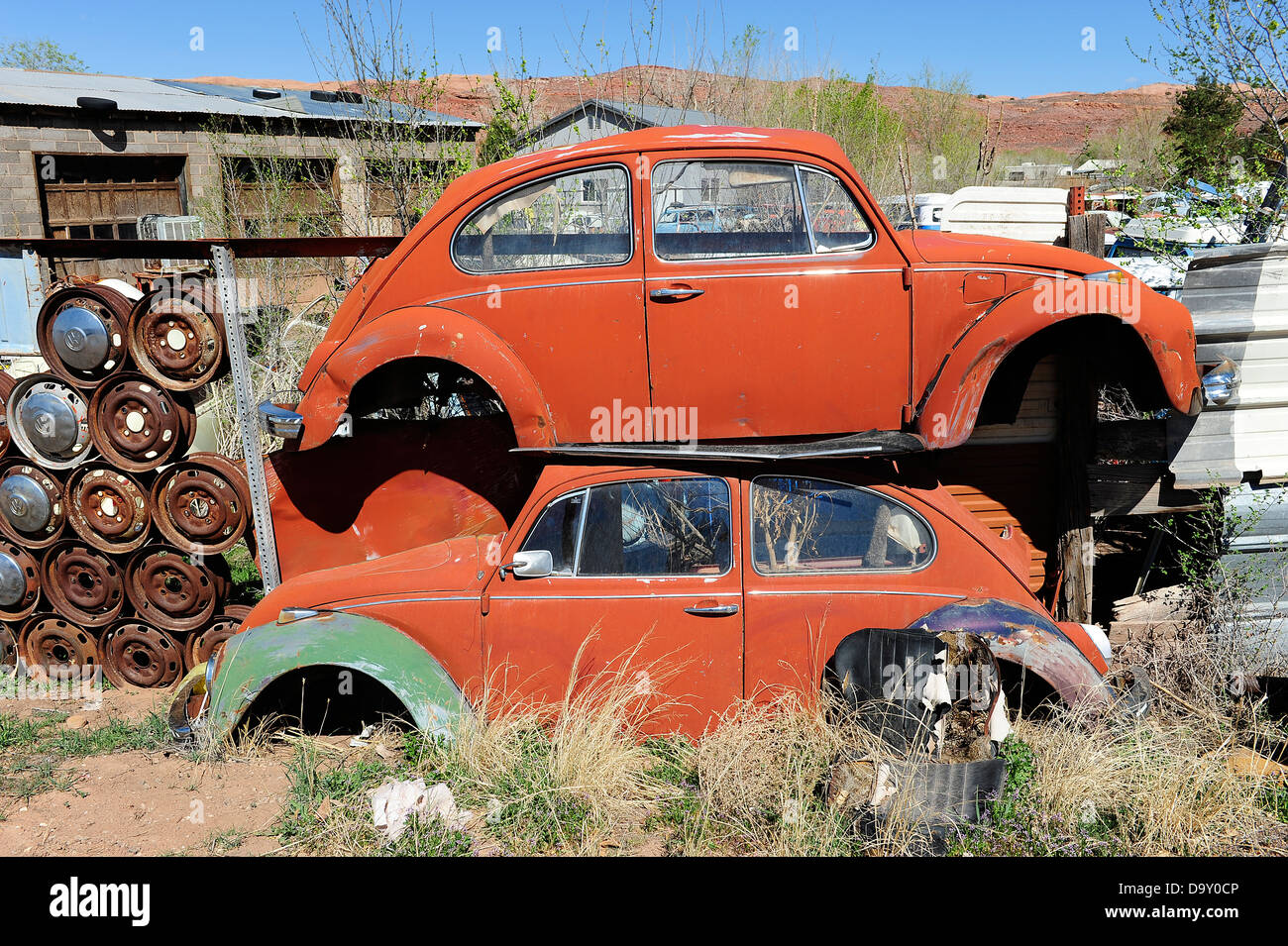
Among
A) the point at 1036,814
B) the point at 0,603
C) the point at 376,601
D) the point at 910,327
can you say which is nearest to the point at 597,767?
the point at 376,601

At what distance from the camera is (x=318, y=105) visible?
16.2 metres

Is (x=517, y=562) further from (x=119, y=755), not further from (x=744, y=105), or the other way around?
(x=744, y=105)

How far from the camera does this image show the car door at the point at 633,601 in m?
3.75

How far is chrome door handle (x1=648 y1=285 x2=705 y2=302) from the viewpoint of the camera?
14.6 ft

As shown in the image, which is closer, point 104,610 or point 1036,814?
point 1036,814

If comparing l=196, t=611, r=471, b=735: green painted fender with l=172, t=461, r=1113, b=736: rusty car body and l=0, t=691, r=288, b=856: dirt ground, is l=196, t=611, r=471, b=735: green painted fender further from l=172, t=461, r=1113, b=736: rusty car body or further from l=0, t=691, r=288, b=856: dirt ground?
l=0, t=691, r=288, b=856: dirt ground

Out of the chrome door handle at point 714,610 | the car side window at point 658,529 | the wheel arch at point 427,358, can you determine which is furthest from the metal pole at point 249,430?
the chrome door handle at point 714,610

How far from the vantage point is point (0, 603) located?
218 inches

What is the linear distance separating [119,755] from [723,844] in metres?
3.05

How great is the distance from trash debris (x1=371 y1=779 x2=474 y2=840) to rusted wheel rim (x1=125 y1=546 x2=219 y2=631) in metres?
2.35

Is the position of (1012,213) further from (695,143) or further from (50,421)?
(50,421)

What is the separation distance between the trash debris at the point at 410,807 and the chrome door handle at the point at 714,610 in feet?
3.92

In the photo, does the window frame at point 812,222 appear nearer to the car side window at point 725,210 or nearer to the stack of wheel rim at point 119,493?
the car side window at point 725,210

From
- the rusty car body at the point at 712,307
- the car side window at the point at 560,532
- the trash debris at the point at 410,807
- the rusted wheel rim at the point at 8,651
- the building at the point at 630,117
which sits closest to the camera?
the trash debris at the point at 410,807
